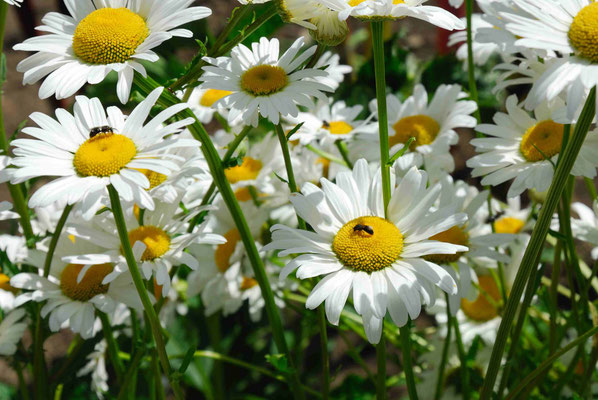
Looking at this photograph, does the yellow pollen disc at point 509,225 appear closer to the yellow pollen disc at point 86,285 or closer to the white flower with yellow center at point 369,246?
the white flower with yellow center at point 369,246

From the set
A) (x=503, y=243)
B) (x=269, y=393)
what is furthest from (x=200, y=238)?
(x=269, y=393)

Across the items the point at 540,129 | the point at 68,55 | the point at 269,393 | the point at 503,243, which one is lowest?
the point at 269,393

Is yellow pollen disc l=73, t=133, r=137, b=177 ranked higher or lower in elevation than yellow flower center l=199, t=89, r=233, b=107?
higher

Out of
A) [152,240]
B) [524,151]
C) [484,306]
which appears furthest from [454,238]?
[152,240]

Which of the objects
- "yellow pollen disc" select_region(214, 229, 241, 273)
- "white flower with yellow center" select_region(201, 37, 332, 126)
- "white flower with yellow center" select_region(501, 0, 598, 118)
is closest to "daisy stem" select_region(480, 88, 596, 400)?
"white flower with yellow center" select_region(501, 0, 598, 118)

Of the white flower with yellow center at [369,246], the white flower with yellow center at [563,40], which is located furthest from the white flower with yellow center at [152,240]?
the white flower with yellow center at [563,40]

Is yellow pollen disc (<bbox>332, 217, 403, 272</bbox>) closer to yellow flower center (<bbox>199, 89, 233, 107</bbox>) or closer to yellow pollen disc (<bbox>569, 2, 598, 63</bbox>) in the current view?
yellow pollen disc (<bbox>569, 2, 598, 63</bbox>)

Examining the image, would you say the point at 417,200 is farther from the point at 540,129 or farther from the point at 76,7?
the point at 76,7
